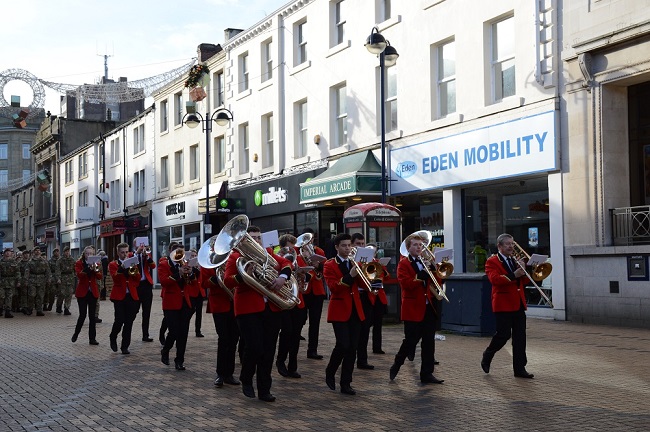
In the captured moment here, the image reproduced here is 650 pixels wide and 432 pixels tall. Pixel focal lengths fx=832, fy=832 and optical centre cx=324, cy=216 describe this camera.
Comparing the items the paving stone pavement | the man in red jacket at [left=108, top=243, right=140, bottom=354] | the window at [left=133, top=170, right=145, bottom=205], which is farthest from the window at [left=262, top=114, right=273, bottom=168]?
the man in red jacket at [left=108, top=243, right=140, bottom=354]

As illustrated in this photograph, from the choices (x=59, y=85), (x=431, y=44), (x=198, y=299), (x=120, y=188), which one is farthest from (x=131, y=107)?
(x=198, y=299)

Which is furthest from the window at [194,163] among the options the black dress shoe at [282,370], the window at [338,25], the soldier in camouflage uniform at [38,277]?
the black dress shoe at [282,370]

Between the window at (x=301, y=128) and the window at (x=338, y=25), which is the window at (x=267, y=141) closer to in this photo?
the window at (x=301, y=128)

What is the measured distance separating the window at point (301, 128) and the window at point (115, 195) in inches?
872

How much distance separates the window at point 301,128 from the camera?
98.8 ft

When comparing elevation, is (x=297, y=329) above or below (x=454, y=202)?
below

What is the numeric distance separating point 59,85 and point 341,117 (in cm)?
910

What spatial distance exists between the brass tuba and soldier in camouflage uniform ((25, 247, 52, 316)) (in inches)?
688

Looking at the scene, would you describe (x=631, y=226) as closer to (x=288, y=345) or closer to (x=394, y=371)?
(x=394, y=371)

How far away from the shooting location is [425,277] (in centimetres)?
1036

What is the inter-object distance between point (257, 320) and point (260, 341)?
0.24m

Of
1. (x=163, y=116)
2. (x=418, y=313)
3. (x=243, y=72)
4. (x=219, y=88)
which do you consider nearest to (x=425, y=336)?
(x=418, y=313)

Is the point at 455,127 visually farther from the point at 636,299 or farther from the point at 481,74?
the point at 636,299

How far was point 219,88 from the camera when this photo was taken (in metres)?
36.9
